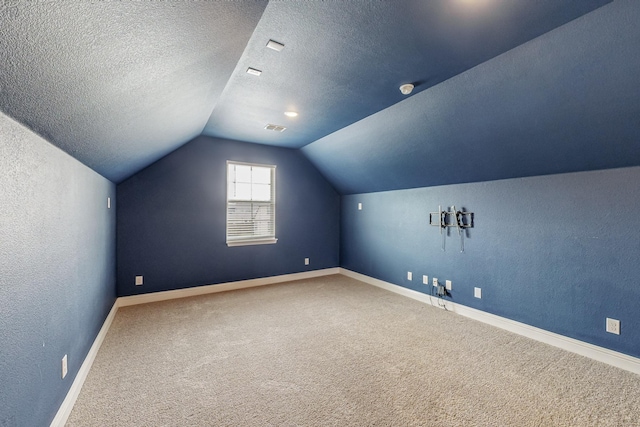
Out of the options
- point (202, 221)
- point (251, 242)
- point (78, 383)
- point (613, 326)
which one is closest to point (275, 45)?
point (78, 383)

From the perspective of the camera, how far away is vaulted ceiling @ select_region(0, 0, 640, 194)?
1133mm

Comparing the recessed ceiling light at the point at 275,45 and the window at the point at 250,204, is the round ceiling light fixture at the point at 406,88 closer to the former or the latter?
the recessed ceiling light at the point at 275,45

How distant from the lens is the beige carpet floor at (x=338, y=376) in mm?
1803

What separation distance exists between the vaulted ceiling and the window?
4.79 ft

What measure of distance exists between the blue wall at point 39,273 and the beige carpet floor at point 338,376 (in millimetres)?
451

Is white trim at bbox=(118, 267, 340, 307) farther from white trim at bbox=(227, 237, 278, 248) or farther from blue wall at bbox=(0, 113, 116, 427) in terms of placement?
blue wall at bbox=(0, 113, 116, 427)

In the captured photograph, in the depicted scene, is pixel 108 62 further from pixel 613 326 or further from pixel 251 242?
pixel 613 326

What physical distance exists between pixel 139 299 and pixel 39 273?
2.82m

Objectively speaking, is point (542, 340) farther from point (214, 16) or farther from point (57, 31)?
point (57, 31)

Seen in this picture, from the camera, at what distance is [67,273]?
73.8 inches

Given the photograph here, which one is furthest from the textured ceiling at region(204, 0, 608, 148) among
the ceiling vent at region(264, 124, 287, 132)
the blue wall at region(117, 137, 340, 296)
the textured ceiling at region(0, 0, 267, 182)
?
the blue wall at region(117, 137, 340, 296)

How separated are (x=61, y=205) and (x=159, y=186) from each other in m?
2.43

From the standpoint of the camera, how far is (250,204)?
15.9 feet

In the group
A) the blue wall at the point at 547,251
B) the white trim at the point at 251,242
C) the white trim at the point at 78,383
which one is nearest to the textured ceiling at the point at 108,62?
the white trim at the point at 78,383
